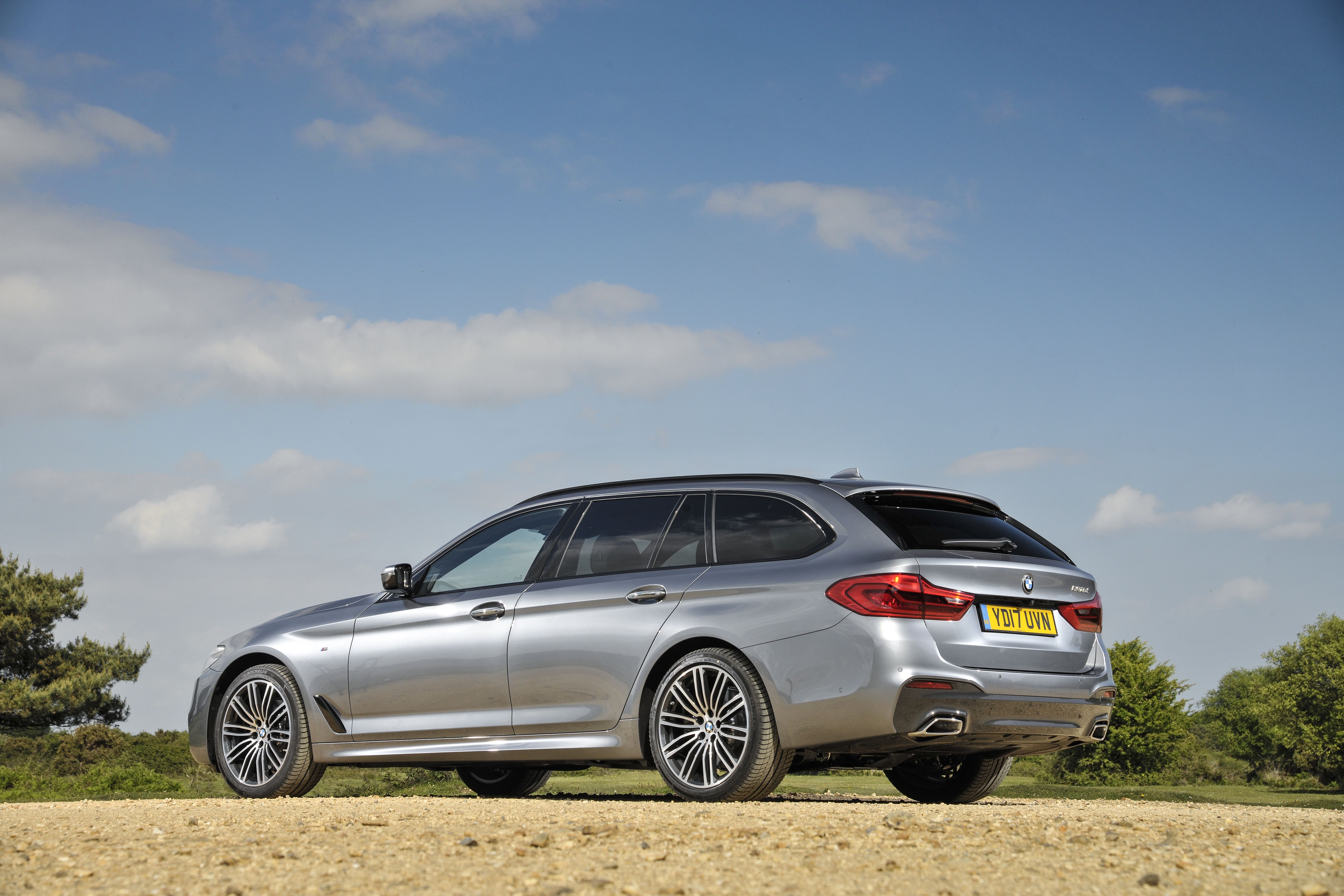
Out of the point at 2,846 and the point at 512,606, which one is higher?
the point at 512,606

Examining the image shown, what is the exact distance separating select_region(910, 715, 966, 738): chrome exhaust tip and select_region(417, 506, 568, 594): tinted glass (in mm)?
2673

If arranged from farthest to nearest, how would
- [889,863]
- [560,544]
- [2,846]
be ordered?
1. [560,544]
2. [2,846]
3. [889,863]

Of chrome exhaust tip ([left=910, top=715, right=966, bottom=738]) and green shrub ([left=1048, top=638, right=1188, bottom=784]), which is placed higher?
chrome exhaust tip ([left=910, top=715, right=966, bottom=738])

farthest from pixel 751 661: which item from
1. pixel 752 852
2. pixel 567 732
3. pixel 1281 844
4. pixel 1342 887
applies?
pixel 1342 887

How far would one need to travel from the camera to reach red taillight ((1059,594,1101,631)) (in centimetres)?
661

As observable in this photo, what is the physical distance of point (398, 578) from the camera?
791cm

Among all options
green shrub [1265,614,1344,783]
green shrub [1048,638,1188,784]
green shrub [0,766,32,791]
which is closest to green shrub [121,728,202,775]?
green shrub [0,766,32,791]

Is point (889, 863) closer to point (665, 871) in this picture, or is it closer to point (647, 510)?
point (665, 871)

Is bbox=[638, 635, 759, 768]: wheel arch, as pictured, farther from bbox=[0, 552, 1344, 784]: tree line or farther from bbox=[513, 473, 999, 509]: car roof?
bbox=[0, 552, 1344, 784]: tree line

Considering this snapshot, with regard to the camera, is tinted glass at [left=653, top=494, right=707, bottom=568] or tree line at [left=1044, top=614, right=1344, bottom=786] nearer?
tinted glass at [left=653, top=494, right=707, bottom=568]

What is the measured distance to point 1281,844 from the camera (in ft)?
16.4

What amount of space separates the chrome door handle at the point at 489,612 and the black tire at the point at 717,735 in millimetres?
1212

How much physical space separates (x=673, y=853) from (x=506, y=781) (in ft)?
16.9

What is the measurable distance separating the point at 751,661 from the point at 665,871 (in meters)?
2.37
